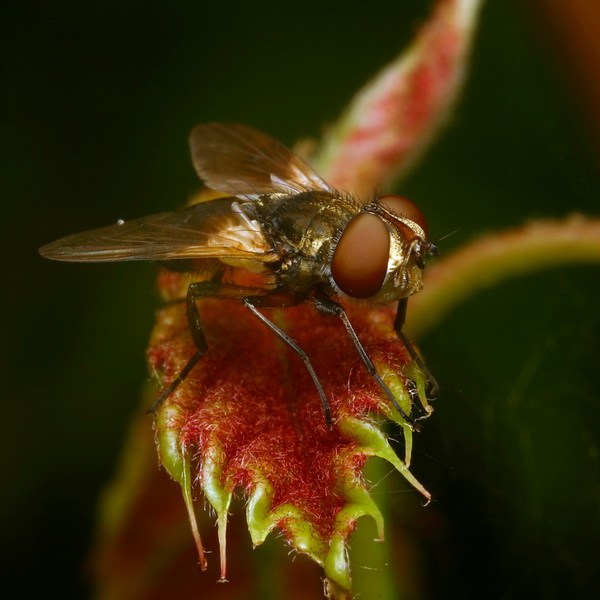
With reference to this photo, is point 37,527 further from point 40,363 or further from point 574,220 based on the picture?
point 574,220

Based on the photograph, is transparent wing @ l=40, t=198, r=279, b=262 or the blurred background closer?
transparent wing @ l=40, t=198, r=279, b=262

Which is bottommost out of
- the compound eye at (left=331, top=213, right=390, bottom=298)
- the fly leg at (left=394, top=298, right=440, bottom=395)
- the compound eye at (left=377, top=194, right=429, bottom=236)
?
the fly leg at (left=394, top=298, right=440, bottom=395)

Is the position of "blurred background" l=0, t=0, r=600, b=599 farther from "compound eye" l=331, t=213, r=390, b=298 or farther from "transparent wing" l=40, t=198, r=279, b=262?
"transparent wing" l=40, t=198, r=279, b=262

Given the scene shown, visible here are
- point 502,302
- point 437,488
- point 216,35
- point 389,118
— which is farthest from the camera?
point 216,35

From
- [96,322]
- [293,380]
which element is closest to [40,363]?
[96,322]

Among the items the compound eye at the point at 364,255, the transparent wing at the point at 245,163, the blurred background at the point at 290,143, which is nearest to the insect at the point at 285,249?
the compound eye at the point at 364,255

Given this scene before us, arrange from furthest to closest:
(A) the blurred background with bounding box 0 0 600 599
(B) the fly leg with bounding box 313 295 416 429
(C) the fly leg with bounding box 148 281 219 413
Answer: (A) the blurred background with bounding box 0 0 600 599 < (C) the fly leg with bounding box 148 281 219 413 < (B) the fly leg with bounding box 313 295 416 429

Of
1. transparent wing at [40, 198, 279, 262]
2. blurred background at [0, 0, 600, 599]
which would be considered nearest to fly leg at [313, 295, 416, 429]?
transparent wing at [40, 198, 279, 262]

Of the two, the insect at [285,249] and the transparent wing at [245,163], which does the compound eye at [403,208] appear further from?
the transparent wing at [245,163]

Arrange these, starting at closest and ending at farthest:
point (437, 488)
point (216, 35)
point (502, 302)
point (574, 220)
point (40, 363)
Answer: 1. point (437, 488)
2. point (574, 220)
3. point (40, 363)
4. point (502, 302)
5. point (216, 35)
